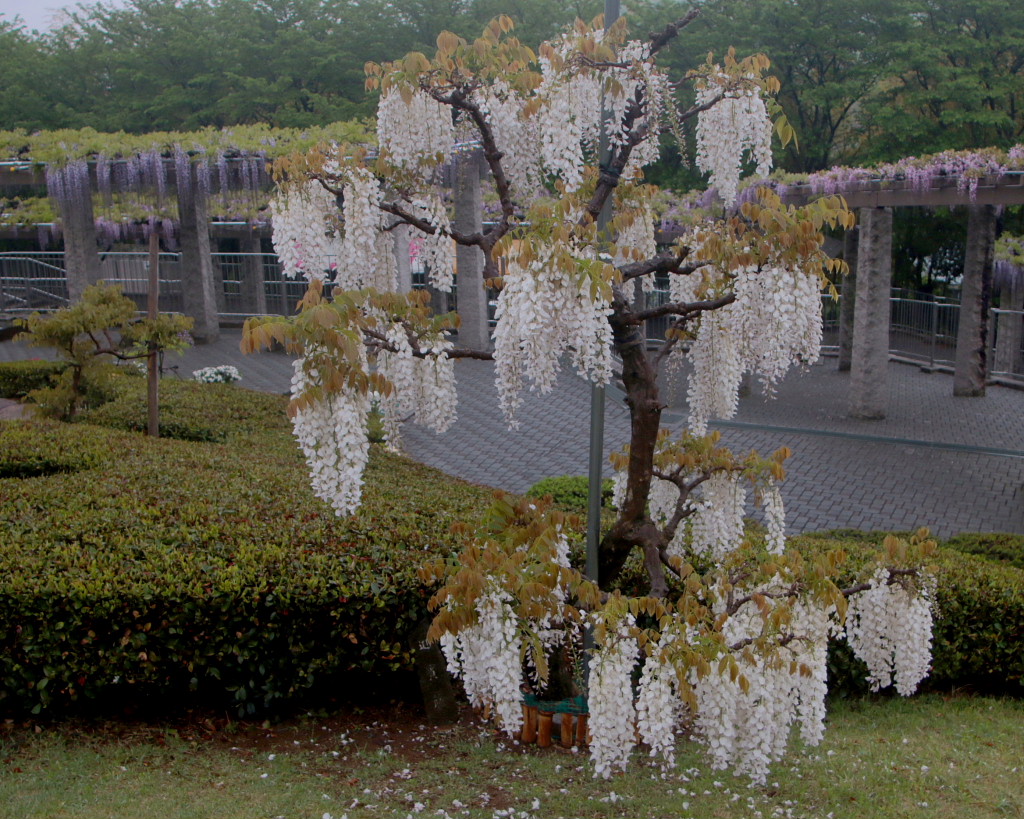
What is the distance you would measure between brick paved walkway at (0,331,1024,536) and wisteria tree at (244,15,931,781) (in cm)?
260

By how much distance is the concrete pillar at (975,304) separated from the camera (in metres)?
15.4

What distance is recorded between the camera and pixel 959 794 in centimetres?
434

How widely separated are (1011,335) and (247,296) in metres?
17.2

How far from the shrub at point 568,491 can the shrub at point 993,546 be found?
282 centimetres

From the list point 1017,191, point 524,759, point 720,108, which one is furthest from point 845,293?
point 524,759

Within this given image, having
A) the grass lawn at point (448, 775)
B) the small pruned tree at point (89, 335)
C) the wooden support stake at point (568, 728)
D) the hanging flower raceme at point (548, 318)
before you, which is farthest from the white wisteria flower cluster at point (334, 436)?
the small pruned tree at point (89, 335)

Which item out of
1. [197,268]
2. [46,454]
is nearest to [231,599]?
[46,454]

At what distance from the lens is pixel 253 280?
24641mm

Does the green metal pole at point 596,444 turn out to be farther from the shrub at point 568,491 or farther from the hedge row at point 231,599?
the shrub at point 568,491

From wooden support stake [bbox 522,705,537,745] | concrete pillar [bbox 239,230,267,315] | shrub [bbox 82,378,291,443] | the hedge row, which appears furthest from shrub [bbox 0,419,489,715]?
concrete pillar [bbox 239,230,267,315]

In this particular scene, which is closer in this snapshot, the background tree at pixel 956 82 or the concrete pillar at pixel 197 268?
the concrete pillar at pixel 197 268

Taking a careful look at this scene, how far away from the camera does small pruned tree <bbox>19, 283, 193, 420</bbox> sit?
9953mm

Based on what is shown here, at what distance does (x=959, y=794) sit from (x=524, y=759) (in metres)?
1.95

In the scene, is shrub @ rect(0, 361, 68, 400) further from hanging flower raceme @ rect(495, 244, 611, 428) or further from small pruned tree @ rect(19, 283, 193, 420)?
hanging flower raceme @ rect(495, 244, 611, 428)
